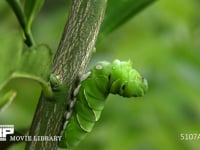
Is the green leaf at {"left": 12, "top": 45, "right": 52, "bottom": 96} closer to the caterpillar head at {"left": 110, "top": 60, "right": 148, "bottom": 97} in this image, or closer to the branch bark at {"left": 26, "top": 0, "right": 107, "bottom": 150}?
the branch bark at {"left": 26, "top": 0, "right": 107, "bottom": 150}

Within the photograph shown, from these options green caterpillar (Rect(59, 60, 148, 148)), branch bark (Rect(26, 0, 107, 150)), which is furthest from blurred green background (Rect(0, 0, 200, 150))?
branch bark (Rect(26, 0, 107, 150))

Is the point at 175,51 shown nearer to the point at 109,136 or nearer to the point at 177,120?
the point at 177,120

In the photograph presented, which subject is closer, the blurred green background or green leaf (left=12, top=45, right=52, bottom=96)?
green leaf (left=12, top=45, right=52, bottom=96)

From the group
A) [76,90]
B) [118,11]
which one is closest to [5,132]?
[76,90]

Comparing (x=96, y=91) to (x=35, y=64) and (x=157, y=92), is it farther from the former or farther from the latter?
(x=157, y=92)

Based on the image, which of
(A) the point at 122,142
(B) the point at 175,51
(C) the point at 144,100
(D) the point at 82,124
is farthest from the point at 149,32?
(D) the point at 82,124
